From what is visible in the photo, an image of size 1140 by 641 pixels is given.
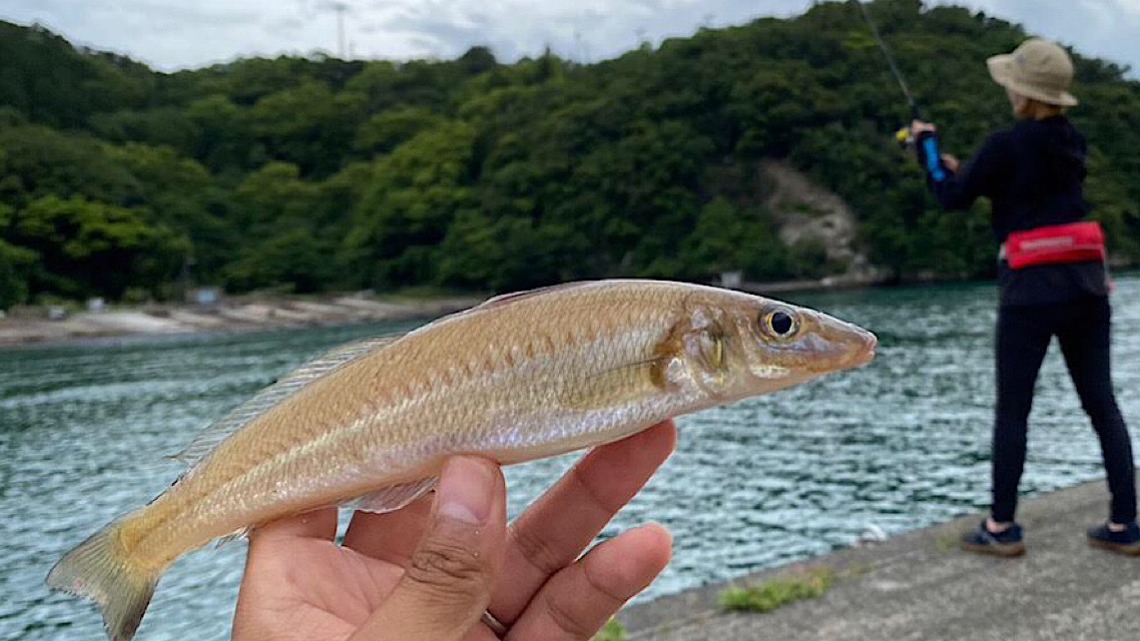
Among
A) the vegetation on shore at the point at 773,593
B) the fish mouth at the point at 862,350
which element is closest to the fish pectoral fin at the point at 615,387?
the fish mouth at the point at 862,350

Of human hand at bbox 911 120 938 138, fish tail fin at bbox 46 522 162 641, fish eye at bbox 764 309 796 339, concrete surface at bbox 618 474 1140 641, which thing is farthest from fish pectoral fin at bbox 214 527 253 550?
human hand at bbox 911 120 938 138

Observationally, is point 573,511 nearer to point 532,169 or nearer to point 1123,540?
point 1123,540

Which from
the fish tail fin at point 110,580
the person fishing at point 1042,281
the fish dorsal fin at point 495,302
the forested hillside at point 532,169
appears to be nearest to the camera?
the fish tail fin at point 110,580

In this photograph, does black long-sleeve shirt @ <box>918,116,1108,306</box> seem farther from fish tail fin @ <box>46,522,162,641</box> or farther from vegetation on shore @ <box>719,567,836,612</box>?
fish tail fin @ <box>46,522,162,641</box>

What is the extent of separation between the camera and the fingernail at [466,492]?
1.61 meters

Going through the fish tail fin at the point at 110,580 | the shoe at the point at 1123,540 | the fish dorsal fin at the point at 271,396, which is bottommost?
the shoe at the point at 1123,540

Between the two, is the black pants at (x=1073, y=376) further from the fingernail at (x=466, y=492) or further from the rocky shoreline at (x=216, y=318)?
the rocky shoreline at (x=216, y=318)

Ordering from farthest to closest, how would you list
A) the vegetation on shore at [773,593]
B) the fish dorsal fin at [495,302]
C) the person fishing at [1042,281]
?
the person fishing at [1042,281]
the vegetation on shore at [773,593]
the fish dorsal fin at [495,302]

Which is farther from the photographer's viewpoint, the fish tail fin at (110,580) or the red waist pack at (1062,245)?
the red waist pack at (1062,245)

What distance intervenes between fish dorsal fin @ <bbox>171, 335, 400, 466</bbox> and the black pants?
163 inches

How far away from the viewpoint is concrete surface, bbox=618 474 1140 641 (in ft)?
13.7

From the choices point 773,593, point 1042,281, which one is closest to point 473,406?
point 773,593

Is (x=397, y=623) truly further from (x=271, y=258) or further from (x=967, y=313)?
(x=271, y=258)

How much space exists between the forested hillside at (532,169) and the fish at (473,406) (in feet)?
209
